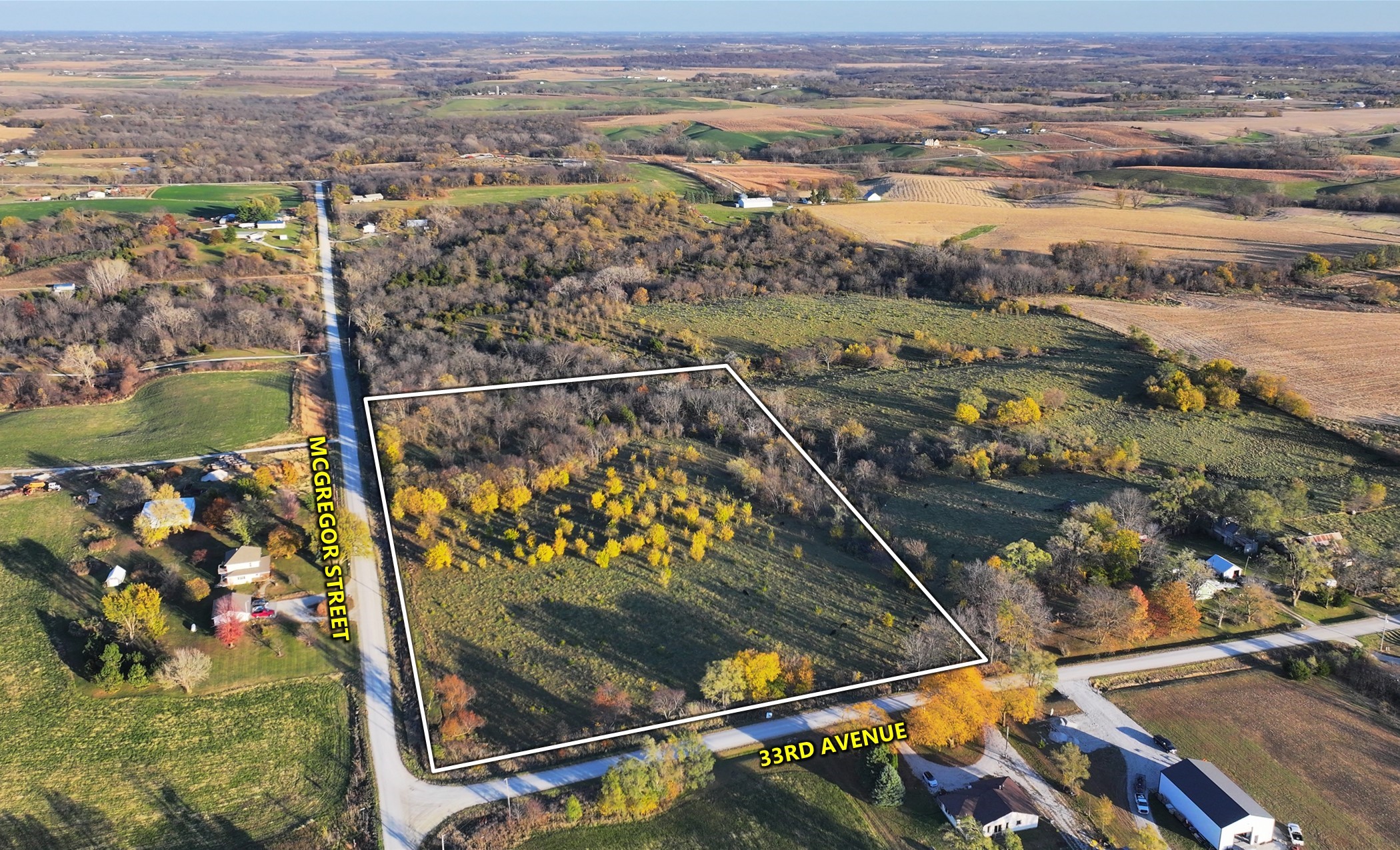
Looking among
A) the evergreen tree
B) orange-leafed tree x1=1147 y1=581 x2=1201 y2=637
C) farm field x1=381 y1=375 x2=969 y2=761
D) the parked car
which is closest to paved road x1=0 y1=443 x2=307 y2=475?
farm field x1=381 y1=375 x2=969 y2=761

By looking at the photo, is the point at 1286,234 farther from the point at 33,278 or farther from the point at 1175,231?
the point at 33,278

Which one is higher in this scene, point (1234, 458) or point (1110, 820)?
point (1234, 458)

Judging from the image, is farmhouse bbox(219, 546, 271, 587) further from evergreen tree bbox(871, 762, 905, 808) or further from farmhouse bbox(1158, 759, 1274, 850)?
farmhouse bbox(1158, 759, 1274, 850)

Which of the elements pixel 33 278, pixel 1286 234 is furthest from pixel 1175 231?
pixel 33 278

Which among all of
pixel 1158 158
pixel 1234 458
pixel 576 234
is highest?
pixel 1158 158

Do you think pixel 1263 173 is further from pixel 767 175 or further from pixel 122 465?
pixel 122 465
